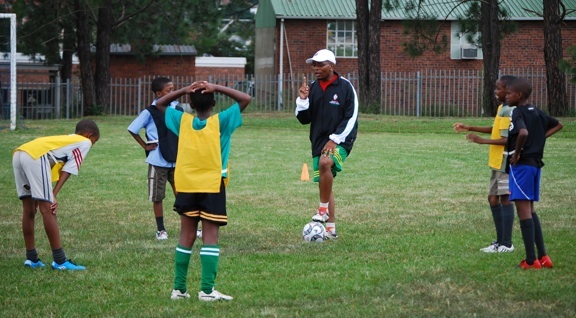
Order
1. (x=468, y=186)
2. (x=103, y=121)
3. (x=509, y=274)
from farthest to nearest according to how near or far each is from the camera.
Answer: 1. (x=103, y=121)
2. (x=468, y=186)
3. (x=509, y=274)

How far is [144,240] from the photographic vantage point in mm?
10594

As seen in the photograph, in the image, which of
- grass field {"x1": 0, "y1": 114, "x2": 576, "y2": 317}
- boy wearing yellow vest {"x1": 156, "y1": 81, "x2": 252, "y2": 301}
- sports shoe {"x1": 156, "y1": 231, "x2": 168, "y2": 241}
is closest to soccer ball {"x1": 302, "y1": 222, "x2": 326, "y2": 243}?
grass field {"x1": 0, "y1": 114, "x2": 576, "y2": 317}

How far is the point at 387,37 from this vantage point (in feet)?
145

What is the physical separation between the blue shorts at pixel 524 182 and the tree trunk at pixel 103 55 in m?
32.3

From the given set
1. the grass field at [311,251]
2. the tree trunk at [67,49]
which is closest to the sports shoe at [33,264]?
the grass field at [311,251]

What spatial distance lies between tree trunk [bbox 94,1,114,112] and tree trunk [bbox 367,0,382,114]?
10781mm

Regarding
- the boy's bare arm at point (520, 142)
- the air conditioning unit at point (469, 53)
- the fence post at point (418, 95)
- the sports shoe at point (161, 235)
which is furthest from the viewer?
the air conditioning unit at point (469, 53)

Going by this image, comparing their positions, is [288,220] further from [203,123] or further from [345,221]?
[203,123]

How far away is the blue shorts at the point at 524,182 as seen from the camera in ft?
27.1

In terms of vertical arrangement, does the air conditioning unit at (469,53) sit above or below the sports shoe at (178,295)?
above

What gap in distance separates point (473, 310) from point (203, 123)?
2.38m

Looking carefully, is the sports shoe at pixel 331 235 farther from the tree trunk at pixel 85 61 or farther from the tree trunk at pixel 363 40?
the tree trunk at pixel 85 61

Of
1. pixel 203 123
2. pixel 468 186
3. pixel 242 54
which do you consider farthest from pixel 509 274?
pixel 242 54

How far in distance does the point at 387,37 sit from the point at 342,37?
6.66ft
